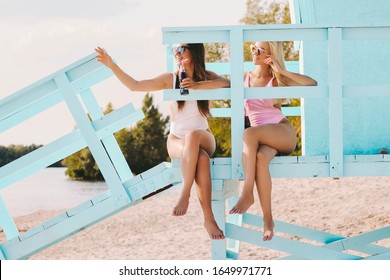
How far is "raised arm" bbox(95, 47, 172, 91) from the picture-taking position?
5.35 metres

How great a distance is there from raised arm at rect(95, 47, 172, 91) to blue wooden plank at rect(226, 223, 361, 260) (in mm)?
1083

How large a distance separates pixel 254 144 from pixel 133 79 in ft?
3.09

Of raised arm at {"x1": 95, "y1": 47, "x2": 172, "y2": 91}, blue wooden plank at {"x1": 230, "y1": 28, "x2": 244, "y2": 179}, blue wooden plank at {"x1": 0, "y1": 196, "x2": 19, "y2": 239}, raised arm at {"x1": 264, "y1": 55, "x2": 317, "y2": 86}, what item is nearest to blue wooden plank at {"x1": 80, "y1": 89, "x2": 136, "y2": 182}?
raised arm at {"x1": 95, "y1": 47, "x2": 172, "y2": 91}

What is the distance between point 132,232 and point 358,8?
8.83 meters

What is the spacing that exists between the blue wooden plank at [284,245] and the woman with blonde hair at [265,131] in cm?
44

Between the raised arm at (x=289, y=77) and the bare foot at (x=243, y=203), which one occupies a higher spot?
the raised arm at (x=289, y=77)

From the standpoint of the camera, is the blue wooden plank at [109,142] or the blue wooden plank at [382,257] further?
the blue wooden plank at [109,142]

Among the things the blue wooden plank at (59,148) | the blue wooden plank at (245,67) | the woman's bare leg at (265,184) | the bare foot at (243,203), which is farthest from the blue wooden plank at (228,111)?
the bare foot at (243,203)

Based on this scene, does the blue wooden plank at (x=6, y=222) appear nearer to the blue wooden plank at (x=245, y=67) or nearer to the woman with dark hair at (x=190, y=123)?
the woman with dark hair at (x=190, y=123)

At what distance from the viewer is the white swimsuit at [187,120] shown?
5.44 m

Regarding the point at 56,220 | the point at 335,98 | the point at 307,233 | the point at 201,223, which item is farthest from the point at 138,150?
the point at 335,98

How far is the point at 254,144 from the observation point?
5.18 meters

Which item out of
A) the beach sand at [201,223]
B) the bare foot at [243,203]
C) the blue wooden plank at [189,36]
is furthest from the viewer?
the beach sand at [201,223]

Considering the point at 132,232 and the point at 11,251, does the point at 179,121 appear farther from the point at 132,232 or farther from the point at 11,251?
the point at 132,232
